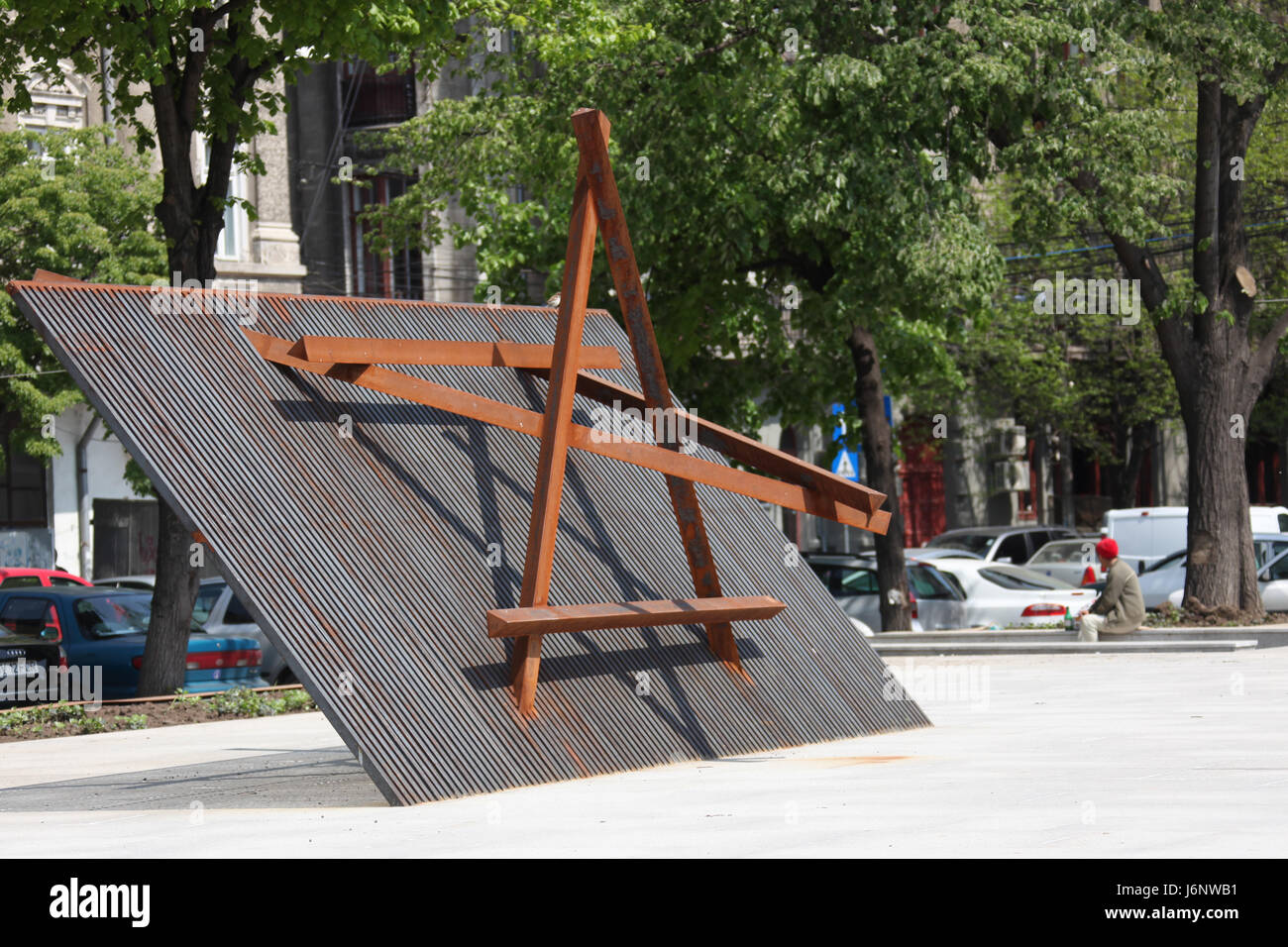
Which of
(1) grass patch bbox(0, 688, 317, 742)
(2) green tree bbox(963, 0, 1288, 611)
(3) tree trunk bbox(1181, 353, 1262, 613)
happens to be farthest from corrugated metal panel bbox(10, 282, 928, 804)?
(3) tree trunk bbox(1181, 353, 1262, 613)

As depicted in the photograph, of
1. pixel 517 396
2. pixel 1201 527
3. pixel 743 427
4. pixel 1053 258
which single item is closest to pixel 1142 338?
pixel 1053 258

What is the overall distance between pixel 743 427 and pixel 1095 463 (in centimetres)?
2390

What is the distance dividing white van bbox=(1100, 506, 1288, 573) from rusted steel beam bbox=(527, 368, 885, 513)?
61.2 feet

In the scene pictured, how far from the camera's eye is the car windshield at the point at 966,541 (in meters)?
35.3

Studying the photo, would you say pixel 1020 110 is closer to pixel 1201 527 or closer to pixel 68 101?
pixel 1201 527

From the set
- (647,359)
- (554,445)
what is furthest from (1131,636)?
(554,445)

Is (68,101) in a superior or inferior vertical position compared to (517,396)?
superior

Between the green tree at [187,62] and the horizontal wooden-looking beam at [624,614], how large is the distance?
21.1 feet

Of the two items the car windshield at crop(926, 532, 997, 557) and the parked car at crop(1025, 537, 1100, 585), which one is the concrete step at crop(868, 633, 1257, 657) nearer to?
the parked car at crop(1025, 537, 1100, 585)

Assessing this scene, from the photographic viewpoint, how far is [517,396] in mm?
11273

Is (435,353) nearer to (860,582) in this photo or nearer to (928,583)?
(860,582)

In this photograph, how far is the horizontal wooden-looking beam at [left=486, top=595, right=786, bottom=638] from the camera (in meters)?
9.20

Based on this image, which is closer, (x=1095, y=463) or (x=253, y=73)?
(x=253, y=73)
